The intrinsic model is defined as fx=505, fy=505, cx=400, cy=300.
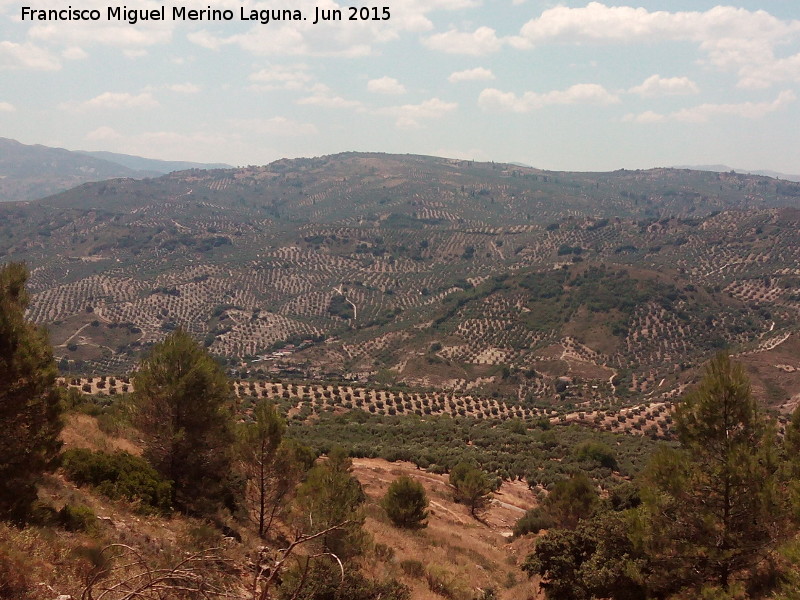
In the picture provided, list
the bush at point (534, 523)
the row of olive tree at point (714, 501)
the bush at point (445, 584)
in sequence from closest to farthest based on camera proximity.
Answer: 1. the row of olive tree at point (714, 501)
2. the bush at point (445, 584)
3. the bush at point (534, 523)

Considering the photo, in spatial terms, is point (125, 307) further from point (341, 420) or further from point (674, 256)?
point (674, 256)

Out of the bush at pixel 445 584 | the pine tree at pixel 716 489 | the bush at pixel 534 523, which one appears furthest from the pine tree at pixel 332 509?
the bush at pixel 534 523

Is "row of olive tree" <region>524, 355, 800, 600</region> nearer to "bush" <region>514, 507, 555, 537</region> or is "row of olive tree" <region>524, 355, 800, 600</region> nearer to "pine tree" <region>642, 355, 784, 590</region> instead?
"pine tree" <region>642, 355, 784, 590</region>

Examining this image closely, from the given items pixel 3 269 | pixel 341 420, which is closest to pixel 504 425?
pixel 341 420

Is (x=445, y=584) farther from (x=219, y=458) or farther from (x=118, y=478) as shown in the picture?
(x=118, y=478)

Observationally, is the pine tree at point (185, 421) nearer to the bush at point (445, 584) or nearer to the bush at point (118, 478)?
the bush at point (118, 478)
